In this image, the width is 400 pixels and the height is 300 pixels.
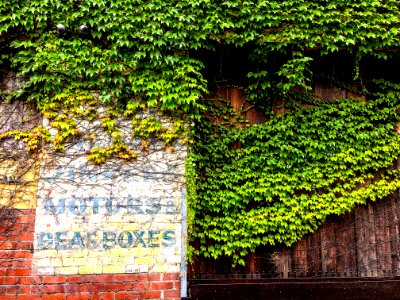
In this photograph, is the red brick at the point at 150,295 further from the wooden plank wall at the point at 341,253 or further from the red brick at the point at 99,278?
the wooden plank wall at the point at 341,253

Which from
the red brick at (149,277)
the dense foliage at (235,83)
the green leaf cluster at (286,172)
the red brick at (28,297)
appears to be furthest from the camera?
the green leaf cluster at (286,172)

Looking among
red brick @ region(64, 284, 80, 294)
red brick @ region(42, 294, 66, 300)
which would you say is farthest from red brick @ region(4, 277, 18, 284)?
red brick @ region(64, 284, 80, 294)

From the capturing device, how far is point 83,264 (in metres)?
3.86

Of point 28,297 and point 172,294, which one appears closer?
point 28,297

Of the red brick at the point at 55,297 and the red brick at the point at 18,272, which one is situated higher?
the red brick at the point at 18,272

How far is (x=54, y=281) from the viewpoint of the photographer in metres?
3.82

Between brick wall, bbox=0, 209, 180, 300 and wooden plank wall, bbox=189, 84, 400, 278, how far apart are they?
562 millimetres

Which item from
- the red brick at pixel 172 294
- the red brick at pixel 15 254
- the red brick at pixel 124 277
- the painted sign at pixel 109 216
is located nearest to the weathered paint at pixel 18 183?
the painted sign at pixel 109 216

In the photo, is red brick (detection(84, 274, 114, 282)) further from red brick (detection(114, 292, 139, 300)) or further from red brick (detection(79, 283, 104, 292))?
red brick (detection(114, 292, 139, 300))

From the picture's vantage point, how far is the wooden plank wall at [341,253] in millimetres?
4383

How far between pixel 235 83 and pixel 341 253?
2484 millimetres

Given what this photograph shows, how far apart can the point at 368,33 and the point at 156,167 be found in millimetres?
2921

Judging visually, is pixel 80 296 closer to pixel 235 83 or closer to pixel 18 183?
pixel 18 183

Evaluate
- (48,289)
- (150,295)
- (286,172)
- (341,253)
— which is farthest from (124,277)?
(341,253)
